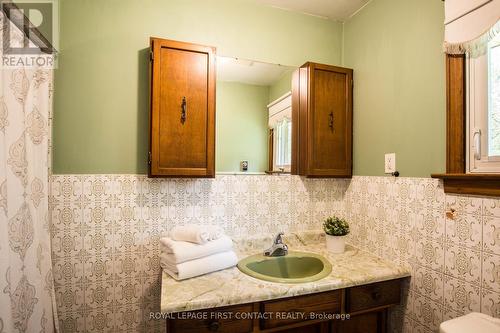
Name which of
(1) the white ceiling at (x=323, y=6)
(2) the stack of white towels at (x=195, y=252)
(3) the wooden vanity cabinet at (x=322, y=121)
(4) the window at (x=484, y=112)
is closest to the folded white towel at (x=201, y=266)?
(2) the stack of white towels at (x=195, y=252)

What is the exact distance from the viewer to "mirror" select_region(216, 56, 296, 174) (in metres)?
1.55

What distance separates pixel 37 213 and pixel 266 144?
117 centimetres

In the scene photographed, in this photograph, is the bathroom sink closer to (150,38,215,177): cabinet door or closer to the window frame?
(150,38,215,177): cabinet door

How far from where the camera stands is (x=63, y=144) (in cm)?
133

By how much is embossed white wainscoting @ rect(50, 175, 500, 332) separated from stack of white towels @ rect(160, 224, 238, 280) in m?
0.22

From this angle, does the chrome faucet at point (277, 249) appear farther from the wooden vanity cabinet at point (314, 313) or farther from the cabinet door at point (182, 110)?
the cabinet door at point (182, 110)

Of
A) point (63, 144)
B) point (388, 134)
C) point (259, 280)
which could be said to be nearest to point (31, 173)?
point (63, 144)

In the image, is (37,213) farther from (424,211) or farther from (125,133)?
(424,211)

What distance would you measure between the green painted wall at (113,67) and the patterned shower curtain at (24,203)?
0.66ft

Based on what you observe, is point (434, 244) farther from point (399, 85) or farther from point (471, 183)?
point (399, 85)

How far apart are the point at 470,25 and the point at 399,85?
39cm

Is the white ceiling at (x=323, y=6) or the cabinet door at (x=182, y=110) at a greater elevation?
the white ceiling at (x=323, y=6)

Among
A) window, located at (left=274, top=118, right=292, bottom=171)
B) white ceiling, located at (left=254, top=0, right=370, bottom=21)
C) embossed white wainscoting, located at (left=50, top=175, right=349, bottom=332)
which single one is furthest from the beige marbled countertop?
white ceiling, located at (left=254, top=0, right=370, bottom=21)

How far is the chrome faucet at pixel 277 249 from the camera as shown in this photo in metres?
1.51
